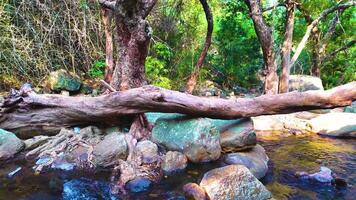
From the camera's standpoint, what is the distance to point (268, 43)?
830 cm

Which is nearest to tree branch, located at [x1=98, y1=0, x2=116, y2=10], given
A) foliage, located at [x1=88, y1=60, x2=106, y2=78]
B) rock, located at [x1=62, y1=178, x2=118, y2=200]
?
foliage, located at [x1=88, y1=60, x2=106, y2=78]

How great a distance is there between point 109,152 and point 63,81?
4.50m

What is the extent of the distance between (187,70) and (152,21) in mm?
1805

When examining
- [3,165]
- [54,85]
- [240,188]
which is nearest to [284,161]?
[240,188]

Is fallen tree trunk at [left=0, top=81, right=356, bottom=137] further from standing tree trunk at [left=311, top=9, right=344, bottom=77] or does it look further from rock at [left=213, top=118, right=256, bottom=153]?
standing tree trunk at [left=311, top=9, right=344, bottom=77]

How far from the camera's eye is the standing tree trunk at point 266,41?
8203 millimetres

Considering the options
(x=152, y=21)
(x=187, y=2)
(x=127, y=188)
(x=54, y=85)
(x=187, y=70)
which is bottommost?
(x=127, y=188)

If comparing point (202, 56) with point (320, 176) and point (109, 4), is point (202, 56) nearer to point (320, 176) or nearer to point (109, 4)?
point (109, 4)

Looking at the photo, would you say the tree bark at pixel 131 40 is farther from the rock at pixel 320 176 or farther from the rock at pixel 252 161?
the rock at pixel 320 176

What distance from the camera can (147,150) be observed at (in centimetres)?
443

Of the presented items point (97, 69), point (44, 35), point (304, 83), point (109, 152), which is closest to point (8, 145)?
point (109, 152)

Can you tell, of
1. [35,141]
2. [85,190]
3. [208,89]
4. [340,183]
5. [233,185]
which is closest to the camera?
[233,185]

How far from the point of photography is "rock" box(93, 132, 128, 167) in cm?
435

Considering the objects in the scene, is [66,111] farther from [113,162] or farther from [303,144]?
[303,144]
